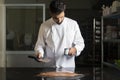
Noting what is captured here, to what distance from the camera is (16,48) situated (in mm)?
4980

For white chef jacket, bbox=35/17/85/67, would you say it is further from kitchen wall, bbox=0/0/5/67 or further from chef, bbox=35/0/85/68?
kitchen wall, bbox=0/0/5/67

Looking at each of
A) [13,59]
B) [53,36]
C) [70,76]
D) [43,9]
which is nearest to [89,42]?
[43,9]

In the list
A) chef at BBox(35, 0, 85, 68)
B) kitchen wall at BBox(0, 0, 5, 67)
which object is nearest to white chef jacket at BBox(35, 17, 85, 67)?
chef at BBox(35, 0, 85, 68)

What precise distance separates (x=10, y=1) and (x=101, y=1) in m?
1.65

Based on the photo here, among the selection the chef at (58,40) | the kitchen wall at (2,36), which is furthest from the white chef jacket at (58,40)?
the kitchen wall at (2,36)

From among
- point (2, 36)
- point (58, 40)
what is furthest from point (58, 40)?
point (2, 36)

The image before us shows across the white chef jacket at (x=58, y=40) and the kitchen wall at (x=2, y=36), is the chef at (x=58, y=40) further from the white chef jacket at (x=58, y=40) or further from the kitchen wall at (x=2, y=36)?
the kitchen wall at (x=2, y=36)

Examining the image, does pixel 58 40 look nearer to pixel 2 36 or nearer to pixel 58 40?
pixel 58 40

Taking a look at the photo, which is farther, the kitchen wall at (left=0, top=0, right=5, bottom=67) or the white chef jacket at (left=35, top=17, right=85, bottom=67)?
the kitchen wall at (left=0, top=0, right=5, bottom=67)

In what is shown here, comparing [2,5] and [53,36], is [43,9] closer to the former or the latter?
[2,5]

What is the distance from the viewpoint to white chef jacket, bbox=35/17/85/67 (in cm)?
248

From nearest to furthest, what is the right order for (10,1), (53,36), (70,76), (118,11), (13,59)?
(70,76)
(53,36)
(118,11)
(13,59)
(10,1)

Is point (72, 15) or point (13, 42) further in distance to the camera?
point (72, 15)

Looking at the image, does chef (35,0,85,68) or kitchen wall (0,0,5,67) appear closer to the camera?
chef (35,0,85,68)
